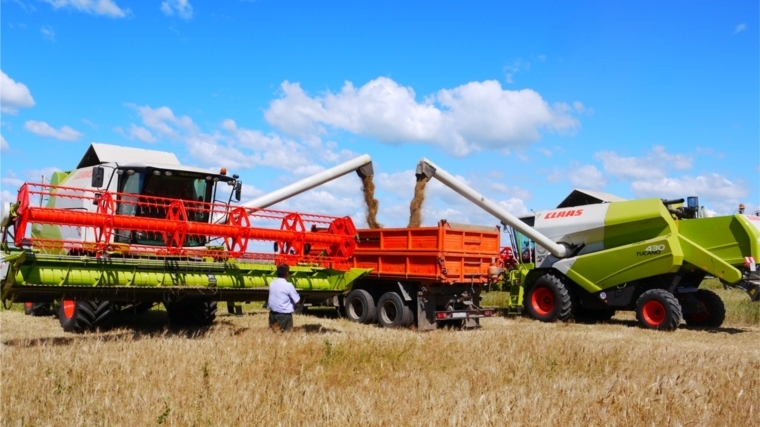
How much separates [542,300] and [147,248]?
8538 mm

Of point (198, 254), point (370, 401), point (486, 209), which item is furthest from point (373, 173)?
point (370, 401)

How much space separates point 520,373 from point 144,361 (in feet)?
11.1

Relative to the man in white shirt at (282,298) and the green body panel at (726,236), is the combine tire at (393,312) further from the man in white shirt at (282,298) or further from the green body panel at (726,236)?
the green body panel at (726,236)

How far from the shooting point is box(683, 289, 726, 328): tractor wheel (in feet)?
42.0

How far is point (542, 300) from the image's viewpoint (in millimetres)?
14086

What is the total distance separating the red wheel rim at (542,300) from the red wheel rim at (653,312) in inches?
79.7

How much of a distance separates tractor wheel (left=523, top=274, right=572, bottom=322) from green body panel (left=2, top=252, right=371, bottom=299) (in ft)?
16.7

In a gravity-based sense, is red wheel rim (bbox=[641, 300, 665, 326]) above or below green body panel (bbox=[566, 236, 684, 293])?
below

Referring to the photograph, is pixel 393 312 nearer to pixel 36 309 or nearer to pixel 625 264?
pixel 625 264

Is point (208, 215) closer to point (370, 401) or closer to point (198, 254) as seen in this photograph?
point (198, 254)

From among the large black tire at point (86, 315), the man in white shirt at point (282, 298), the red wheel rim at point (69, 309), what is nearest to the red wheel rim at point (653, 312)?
the man in white shirt at point (282, 298)

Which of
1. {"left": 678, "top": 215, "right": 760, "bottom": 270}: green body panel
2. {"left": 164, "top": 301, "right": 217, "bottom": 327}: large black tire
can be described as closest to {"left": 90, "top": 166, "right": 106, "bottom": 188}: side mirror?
{"left": 164, "top": 301, "right": 217, "bottom": 327}: large black tire

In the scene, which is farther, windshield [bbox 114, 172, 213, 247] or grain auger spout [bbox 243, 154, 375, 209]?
grain auger spout [bbox 243, 154, 375, 209]

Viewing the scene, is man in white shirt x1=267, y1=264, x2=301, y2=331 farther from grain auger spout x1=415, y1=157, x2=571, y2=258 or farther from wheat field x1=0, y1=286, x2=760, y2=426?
grain auger spout x1=415, y1=157, x2=571, y2=258
